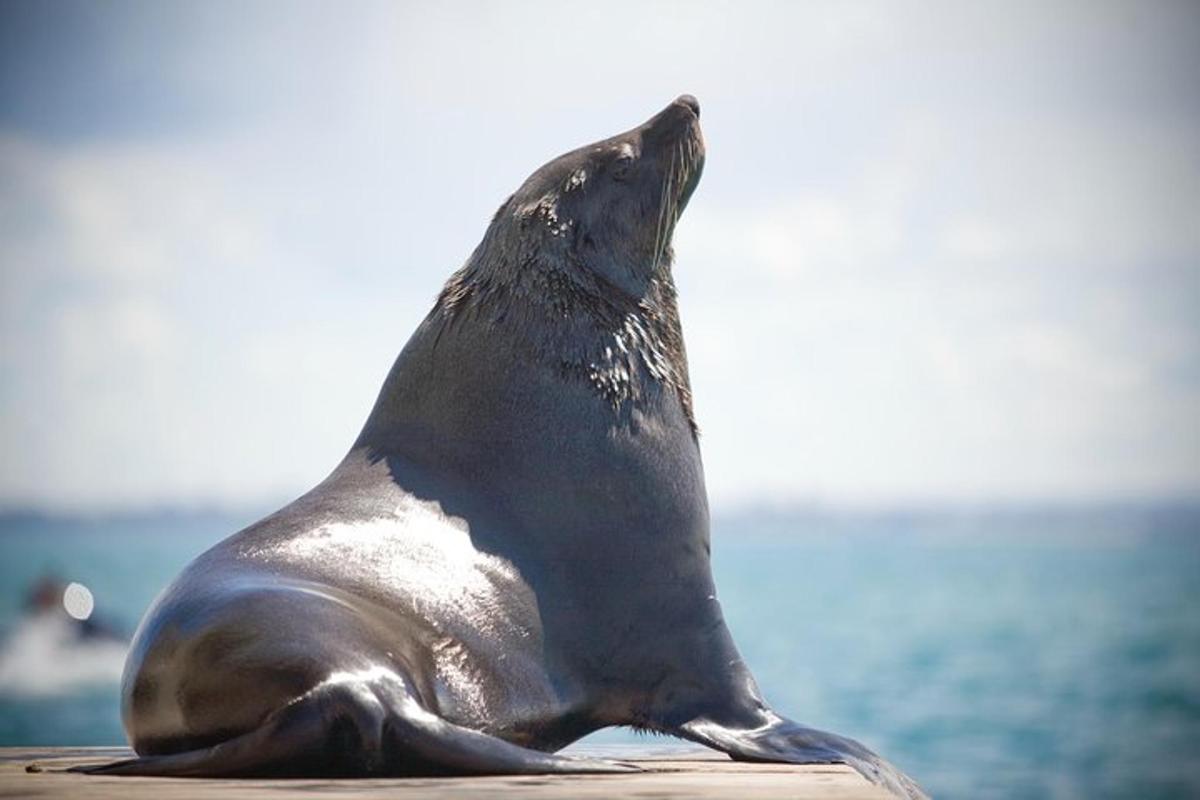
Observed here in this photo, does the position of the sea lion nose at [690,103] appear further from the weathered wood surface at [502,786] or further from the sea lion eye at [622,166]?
the weathered wood surface at [502,786]

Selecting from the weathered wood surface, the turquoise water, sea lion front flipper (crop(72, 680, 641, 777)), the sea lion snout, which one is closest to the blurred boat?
the turquoise water

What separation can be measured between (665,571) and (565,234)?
1.57 meters

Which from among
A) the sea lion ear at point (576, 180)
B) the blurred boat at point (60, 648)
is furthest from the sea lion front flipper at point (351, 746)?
the blurred boat at point (60, 648)

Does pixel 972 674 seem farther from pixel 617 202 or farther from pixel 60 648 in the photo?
pixel 617 202

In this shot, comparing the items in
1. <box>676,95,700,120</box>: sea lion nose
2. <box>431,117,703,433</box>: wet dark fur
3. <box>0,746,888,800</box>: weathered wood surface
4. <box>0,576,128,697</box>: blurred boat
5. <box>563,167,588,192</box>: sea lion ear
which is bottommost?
<box>0,746,888,800</box>: weathered wood surface

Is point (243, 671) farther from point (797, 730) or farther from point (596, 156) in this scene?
point (596, 156)

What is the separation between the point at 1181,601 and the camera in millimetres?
93500

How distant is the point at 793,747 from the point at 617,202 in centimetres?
270

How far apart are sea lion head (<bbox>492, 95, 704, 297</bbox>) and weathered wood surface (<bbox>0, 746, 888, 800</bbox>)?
2.55 metres

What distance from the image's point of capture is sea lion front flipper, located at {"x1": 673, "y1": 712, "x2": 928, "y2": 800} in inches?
280

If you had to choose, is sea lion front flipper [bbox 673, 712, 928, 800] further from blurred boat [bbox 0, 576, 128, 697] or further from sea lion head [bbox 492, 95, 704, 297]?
blurred boat [bbox 0, 576, 128, 697]

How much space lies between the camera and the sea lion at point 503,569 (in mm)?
6480

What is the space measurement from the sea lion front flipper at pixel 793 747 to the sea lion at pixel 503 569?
0.01 metres

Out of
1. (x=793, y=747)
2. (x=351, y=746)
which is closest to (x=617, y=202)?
(x=793, y=747)
